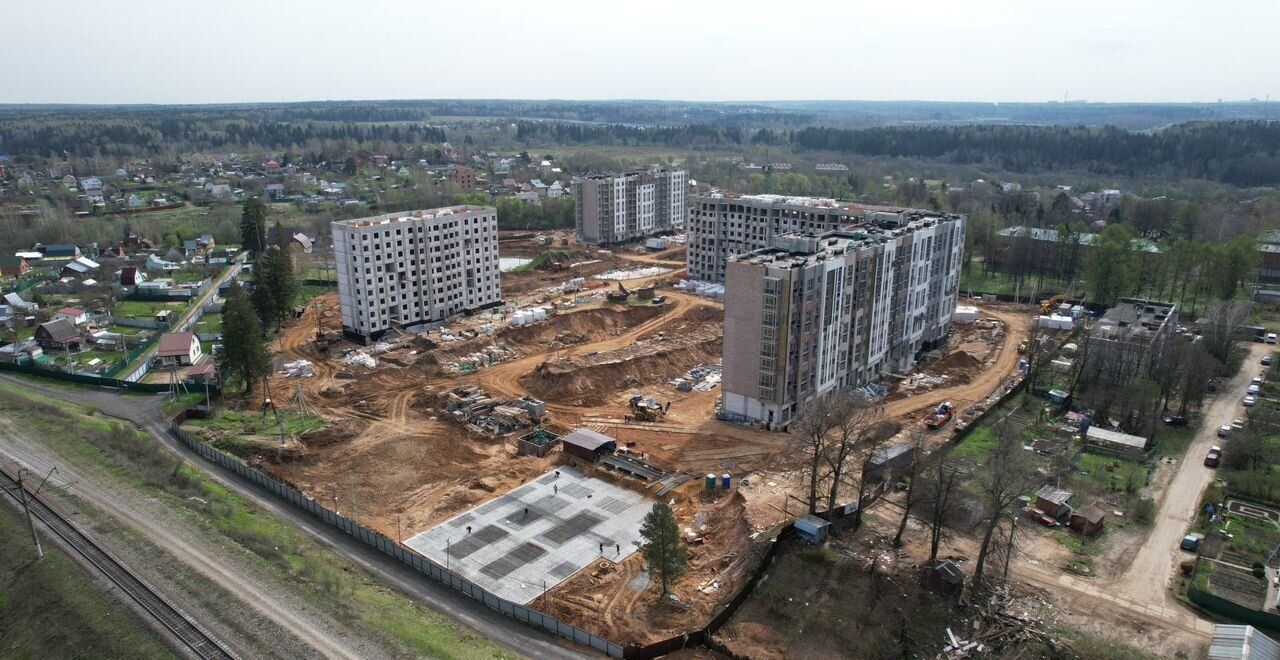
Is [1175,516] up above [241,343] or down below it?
below

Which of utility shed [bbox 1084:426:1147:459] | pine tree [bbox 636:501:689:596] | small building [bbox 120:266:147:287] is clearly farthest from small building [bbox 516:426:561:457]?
small building [bbox 120:266:147:287]

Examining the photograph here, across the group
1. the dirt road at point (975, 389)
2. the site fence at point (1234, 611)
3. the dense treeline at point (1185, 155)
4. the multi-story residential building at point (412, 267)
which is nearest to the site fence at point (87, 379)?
the multi-story residential building at point (412, 267)

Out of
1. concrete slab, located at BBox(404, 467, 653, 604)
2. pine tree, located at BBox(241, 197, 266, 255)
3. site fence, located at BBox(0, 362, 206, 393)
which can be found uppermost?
pine tree, located at BBox(241, 197, 266, 255)

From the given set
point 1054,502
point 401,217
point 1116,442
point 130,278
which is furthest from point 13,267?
point 1116,442

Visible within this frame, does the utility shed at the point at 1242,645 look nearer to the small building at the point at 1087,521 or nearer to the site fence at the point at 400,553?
the small building at the point at 1087,521

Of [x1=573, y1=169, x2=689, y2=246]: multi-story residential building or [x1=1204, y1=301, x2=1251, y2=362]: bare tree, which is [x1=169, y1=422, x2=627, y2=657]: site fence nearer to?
[x1=1204, y1=301, x2=1251, y2=362]: bare tree

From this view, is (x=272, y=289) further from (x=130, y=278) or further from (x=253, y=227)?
(x=253, y=227)

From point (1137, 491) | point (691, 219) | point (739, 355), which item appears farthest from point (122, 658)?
point (691, 219)
